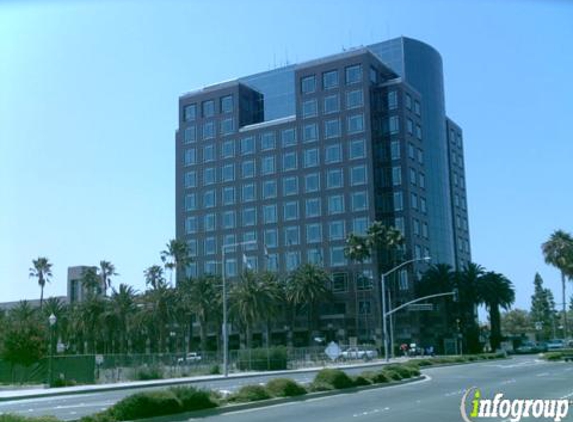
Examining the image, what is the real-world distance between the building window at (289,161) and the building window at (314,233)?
10.3 metres

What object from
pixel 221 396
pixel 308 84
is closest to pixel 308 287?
pixel 308 84

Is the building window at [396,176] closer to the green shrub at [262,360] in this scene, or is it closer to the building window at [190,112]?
the building window at [190,112]

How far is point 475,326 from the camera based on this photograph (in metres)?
120

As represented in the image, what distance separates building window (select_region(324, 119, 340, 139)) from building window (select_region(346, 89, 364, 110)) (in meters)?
3.15

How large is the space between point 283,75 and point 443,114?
29738 millimetres

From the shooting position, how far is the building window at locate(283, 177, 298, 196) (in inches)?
4675

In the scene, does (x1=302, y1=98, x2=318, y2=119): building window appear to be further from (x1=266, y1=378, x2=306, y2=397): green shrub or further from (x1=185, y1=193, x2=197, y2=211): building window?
(x1=266, y1=378, x2=306, y2=397): green shrub

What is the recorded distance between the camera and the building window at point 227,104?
5059 inches

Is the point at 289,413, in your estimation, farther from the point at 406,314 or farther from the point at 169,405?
the point at 406,314

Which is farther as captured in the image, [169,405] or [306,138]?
[306,138]

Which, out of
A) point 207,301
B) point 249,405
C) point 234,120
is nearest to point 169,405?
point 249,405

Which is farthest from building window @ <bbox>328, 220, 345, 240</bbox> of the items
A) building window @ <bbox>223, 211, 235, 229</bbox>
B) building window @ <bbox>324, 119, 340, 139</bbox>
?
building window @ <bbox>223, 211, 235, 229</bbox>

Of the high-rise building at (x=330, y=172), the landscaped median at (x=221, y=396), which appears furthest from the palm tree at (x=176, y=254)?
the landscaped median at (x=221, y=396)

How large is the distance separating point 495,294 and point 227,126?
53.1 meters
